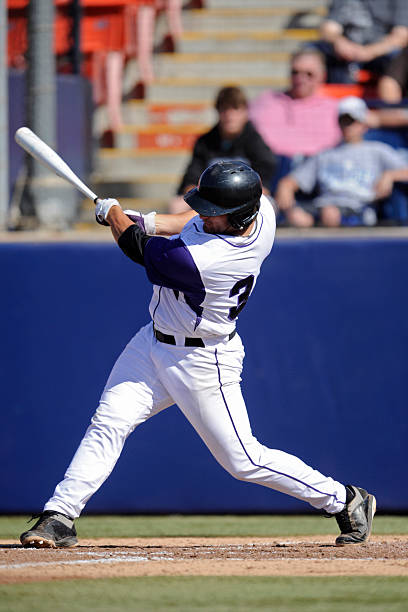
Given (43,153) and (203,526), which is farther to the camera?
(203,526)

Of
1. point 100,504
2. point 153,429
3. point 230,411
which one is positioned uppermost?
point 230,411

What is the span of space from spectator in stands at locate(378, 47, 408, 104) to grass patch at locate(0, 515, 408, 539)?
3924 millimetres

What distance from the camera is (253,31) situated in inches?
431

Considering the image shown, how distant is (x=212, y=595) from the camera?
3664mm

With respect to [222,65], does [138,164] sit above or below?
below

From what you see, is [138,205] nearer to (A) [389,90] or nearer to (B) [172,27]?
(A) [389,90]

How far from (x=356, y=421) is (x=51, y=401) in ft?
5.40

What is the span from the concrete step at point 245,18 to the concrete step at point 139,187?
7.70ft

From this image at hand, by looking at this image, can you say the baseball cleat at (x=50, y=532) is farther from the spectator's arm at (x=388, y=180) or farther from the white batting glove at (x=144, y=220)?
the spectator's arm at (x=388, y=180)

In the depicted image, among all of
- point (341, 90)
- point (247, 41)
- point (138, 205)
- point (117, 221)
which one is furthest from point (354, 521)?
point (247, 41)

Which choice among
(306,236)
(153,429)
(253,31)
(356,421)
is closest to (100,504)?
(153,429)

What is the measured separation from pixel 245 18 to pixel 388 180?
14.5 ft

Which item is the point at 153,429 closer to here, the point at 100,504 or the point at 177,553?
the point at 100,504

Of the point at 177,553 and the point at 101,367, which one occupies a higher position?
the point at 101,367
